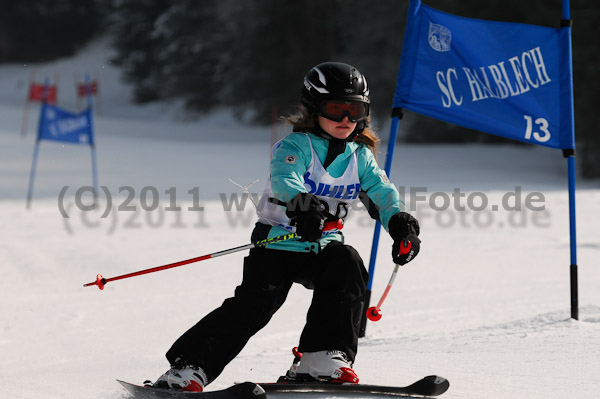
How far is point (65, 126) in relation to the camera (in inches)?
443

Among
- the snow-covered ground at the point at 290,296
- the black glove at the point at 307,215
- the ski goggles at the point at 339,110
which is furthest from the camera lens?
the snow-covered ground at the point at 290,296

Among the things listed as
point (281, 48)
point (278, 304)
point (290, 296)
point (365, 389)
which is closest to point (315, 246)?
point (278, 304)

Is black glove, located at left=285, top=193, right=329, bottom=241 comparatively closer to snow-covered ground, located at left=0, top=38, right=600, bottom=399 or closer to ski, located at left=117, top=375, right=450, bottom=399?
ski, located at left=117, top=375, right=450, bottom=399

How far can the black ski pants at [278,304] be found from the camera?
9.88ft

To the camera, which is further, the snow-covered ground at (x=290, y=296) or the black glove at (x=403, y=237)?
the snow-covered ground at (x=290, y=296)

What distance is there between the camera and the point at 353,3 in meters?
23.6

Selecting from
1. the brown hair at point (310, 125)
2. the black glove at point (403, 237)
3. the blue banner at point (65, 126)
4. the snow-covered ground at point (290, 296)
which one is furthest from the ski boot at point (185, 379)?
the blue banner at point (65, 126)

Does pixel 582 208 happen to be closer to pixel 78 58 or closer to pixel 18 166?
pixel 18 166

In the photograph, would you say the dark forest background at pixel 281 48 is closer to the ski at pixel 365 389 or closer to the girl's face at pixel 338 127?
the girl's face at pixel 338 127

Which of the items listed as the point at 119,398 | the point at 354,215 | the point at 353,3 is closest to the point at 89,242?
the point at 354,215

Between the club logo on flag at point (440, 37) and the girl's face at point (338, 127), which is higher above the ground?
the club logo on flag at point (440, 37)

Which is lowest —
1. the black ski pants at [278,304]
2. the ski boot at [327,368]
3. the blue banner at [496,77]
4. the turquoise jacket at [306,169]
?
the ski boot at [327,368]

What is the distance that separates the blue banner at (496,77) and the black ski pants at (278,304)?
1.78 meters

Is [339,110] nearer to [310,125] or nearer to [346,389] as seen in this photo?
[310,125]
